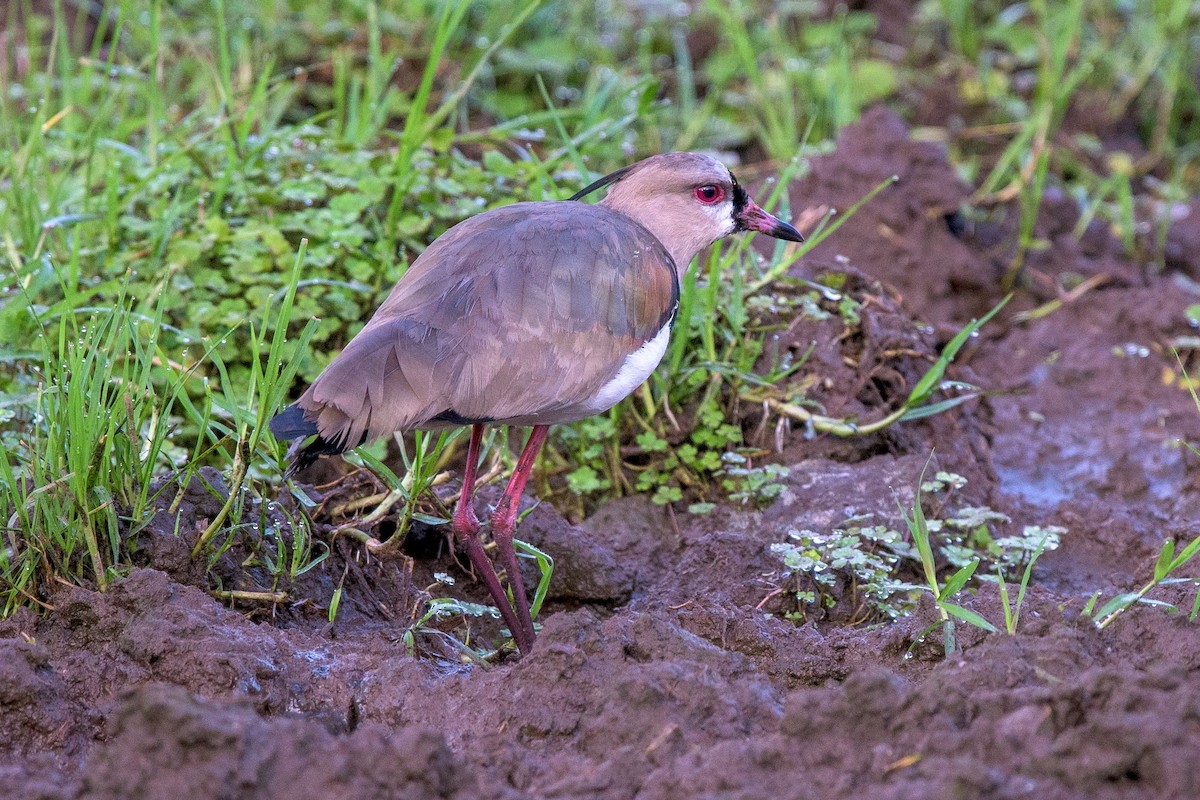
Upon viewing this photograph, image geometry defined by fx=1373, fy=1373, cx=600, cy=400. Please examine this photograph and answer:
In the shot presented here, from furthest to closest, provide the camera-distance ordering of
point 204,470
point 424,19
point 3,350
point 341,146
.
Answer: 1. point 424,19
2. point 341,146
3. point 3,350
4. point 204,470

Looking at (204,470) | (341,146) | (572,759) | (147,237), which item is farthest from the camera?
(341,146)

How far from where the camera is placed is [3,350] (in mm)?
4316

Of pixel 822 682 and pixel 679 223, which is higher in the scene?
pixel 679 223

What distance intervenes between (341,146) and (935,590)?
325 cm

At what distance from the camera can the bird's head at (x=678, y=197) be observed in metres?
4.40

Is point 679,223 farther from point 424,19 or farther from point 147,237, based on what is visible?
point 424,19

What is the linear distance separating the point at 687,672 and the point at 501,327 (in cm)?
110

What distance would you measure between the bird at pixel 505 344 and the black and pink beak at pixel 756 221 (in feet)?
1.59

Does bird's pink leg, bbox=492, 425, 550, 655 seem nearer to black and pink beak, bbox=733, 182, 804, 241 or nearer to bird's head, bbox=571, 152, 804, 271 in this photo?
bird's head, bbox=571, 152, 804, 271

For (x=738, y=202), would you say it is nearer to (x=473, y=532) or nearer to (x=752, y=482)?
(x=752, y=482)

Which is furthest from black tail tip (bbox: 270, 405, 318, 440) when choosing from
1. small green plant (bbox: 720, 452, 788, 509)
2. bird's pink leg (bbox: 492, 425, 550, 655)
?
small green plant (bbox: 720, 452, 788, 509)

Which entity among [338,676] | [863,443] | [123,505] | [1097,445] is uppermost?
[123,505]

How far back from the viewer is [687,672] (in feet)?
9.66

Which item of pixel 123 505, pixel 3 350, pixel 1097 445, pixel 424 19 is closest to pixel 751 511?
pixel 1097 445
